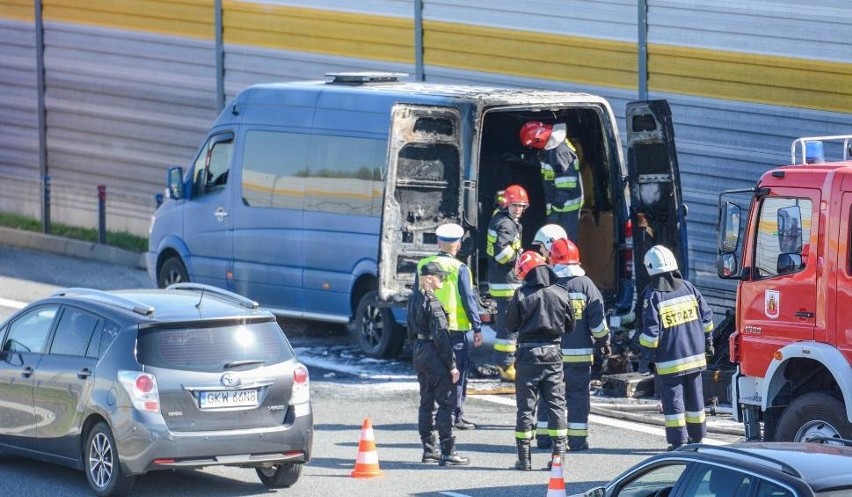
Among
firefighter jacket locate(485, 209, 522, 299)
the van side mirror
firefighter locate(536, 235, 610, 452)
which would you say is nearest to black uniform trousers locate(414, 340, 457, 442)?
firefighter locate(536, 235, 610, 452)

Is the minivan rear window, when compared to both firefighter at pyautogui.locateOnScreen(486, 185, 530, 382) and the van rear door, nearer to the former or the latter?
the van rear door

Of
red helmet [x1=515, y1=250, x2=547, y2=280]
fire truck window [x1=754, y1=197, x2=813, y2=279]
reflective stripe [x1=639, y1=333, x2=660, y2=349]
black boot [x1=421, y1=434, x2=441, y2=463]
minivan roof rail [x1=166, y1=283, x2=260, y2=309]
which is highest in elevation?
fire truck window [x1=754, y1=197, x2=813, y2=279]

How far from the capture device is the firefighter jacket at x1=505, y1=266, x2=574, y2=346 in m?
11.7

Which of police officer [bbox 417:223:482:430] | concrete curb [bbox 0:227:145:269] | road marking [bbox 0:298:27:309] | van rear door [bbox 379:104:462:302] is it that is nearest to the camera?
police officer [bbox 417:223:482:430]

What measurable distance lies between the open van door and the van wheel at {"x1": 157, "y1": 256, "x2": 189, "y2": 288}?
5986mm

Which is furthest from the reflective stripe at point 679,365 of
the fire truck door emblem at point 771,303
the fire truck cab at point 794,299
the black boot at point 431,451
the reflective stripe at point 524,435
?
the black boot at point 431,451

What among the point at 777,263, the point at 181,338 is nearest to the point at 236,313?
the point at 181,338

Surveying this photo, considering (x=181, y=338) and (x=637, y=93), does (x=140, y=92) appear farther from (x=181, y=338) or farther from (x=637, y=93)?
(x=181, y=338)

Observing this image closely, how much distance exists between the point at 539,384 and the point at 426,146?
376 centimetres

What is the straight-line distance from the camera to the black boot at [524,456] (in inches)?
461

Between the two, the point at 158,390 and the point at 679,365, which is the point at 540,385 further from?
the point at 158,390

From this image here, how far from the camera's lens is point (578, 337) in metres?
12.3

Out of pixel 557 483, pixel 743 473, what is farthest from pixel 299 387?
pixel 743 473

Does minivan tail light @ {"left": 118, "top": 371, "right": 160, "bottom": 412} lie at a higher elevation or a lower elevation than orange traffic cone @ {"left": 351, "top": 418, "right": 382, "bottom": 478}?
higher
